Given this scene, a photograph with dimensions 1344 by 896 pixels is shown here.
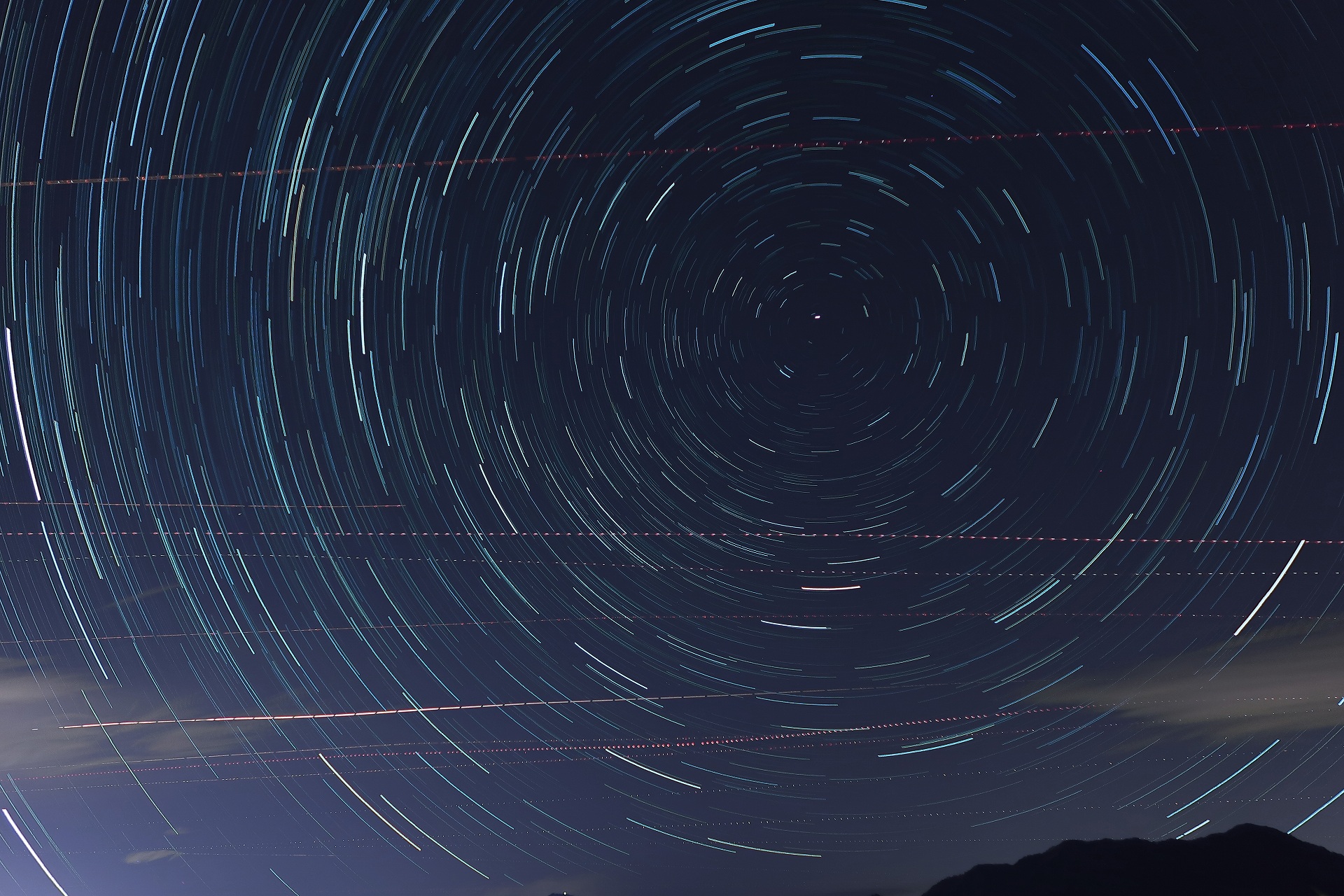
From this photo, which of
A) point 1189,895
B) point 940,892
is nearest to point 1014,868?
point 940,892

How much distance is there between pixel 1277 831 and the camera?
147125mm

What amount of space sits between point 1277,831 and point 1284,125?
423ft

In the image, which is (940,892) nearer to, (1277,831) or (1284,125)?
(1277,831)

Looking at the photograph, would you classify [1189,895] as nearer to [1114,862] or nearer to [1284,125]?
[1114,862]

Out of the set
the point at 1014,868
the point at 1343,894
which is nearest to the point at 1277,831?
the point at 1343,894

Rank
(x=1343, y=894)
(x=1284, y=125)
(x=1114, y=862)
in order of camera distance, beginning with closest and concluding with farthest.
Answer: (x=1284, y=125), (x=1343, y=894), (x=1114, y=862)

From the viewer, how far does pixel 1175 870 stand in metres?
140

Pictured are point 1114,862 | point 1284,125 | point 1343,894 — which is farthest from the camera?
point 1114,862

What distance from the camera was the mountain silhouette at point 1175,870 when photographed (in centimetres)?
13600

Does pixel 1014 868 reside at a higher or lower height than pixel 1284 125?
lower

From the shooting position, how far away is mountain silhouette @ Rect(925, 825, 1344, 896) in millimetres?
136000

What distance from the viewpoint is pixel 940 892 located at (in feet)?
497

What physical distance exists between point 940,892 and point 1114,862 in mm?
21355

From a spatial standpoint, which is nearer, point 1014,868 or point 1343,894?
point 1343,894
